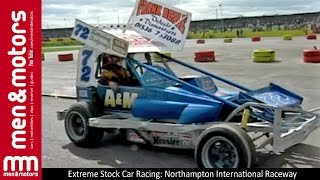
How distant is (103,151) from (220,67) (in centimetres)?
1290

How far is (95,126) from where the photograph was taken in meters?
6.89

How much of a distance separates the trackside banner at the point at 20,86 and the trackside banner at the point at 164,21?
5.77ft

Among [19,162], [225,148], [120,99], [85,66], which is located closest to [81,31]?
[85,66]

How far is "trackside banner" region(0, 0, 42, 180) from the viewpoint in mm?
5898

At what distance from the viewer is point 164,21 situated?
A: 7.21 meters

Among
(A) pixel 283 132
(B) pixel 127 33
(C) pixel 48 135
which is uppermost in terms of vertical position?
(B) pixel 127 33

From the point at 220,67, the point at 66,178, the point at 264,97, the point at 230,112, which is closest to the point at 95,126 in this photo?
the point at 66,178

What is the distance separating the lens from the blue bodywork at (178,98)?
6090 millimetres

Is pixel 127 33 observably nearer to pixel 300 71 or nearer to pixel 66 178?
pixel 66 178

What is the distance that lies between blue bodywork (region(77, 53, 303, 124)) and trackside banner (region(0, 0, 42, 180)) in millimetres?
1379

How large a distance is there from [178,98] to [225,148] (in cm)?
113

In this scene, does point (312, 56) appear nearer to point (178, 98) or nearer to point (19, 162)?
point (178, 98)

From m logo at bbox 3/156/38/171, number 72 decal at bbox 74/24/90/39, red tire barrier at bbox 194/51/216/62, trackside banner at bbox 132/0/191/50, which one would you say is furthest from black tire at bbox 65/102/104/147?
red tire barrier at bbox 194/51/216/62

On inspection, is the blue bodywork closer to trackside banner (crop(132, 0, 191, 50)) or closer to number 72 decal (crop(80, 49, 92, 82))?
number 72 decal (crop(80, 49, 92, 82))
